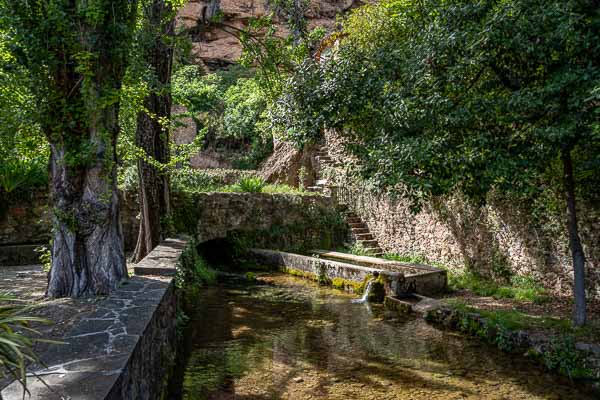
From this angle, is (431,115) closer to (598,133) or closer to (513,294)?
(598,133)

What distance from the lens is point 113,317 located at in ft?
12.4

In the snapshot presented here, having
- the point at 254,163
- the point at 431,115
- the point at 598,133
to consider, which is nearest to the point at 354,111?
the point at 431,115

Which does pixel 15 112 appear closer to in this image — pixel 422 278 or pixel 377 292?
pixel 377 292

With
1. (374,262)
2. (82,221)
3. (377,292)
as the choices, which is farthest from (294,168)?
(82,221)

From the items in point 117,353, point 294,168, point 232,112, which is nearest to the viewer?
point 117,353

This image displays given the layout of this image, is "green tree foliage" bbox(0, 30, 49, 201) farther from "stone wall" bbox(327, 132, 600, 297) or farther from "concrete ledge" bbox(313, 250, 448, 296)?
"concrete ledge" bbox(313, 250, 448, 296)

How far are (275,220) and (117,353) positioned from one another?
10.8 metres

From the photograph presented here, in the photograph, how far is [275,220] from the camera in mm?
13695

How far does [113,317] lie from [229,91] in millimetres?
20037

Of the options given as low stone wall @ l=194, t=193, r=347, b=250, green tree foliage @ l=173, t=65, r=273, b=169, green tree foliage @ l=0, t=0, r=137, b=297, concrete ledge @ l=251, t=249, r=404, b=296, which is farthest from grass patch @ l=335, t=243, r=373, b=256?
green tree foliage @ l=173, t=65, r=273, b=169

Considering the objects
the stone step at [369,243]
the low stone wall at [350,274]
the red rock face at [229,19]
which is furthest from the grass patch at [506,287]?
the red rock face at [229,19]

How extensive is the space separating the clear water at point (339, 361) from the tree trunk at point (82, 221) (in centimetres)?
157

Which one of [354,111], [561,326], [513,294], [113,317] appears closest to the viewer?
[113,317]

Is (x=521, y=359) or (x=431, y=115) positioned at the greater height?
(x=431, y=115)
